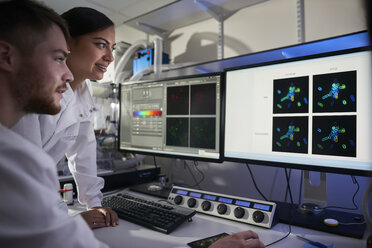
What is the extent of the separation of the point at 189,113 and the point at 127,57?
0.82 metres

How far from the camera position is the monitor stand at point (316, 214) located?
0.77m

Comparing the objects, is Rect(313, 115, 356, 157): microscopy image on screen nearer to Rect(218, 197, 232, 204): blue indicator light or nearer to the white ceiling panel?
Rect(218, 197, 232, 204): blue indicator light

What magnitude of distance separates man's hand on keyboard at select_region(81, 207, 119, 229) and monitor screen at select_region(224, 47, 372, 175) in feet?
1.70

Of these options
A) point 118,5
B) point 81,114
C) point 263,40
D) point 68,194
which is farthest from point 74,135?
point 118,5

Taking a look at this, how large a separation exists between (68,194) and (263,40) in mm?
1288

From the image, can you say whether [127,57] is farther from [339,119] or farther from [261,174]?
[339,119]

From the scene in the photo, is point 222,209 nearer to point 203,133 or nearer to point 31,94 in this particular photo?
point 203,133

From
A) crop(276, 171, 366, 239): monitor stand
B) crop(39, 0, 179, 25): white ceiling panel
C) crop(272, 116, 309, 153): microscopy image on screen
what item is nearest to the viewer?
crop(276, 171, 366, 239): monitor stand

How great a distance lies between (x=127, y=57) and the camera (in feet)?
5.73

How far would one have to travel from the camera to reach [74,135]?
3.64 feet

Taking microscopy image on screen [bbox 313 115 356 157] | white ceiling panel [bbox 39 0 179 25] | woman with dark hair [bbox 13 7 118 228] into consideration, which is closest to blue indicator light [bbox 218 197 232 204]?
microscopy image on screen [bbox 313 115 356 157]

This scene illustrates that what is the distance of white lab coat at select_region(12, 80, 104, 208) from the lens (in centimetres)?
92

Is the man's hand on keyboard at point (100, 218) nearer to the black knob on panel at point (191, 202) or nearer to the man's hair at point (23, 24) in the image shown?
the black knob on panel at point (191, 202)

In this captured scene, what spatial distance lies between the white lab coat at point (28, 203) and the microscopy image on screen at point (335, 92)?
2.74 feet
